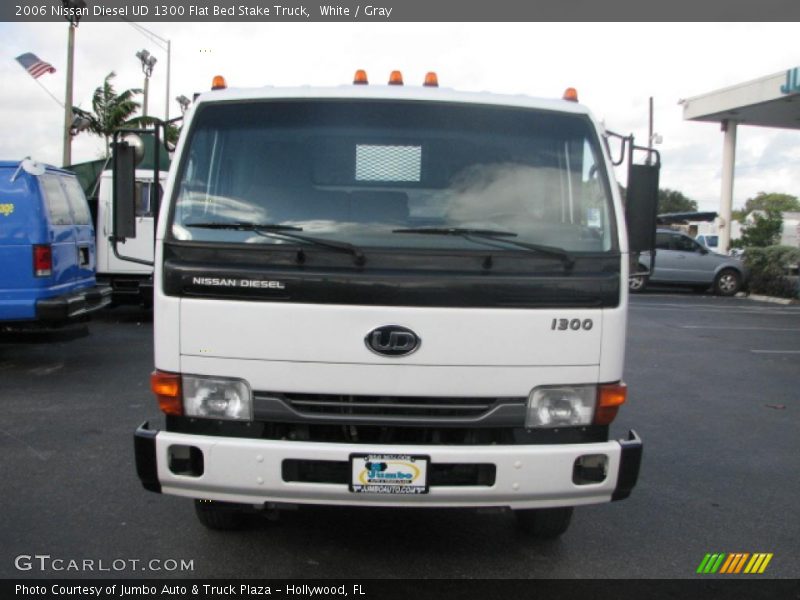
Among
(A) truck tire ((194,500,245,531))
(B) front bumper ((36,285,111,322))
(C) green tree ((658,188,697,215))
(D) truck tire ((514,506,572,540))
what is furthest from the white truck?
(C) green tree ((658,188,697,215))

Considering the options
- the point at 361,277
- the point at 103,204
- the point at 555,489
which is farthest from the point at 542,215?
the point at 103,204

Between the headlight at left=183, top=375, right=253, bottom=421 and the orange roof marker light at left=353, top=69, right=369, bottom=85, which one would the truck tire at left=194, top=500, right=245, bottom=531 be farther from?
the orange roof marker light at left=353, top=69, right=369, bottom=85

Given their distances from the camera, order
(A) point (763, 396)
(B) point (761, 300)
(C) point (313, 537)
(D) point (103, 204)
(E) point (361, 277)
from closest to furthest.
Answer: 1. (E) point (361, 277)
2. (C) point (313, 537)
3. (A) point (763, 396)
4. (D) point (103, 204)
5. (B) point (761, 300)

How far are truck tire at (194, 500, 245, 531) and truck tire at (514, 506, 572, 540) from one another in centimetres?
150

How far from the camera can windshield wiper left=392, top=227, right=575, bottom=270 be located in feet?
11.7

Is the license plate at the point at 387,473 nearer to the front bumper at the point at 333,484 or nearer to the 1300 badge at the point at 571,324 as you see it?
the front bumper at the point at 333,484

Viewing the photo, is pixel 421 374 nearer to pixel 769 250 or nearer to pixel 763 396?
pixel 763 396

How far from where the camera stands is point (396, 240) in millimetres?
3598

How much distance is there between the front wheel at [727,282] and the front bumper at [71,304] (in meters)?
16.7

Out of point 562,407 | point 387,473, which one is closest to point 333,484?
point 387,473

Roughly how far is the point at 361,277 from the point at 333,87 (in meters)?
1.13

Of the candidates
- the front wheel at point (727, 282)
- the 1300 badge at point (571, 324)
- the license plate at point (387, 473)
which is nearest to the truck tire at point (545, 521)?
the license plate at point (387, 473)

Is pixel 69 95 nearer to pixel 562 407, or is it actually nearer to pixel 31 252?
pixel 31 252

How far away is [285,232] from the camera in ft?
11.8
